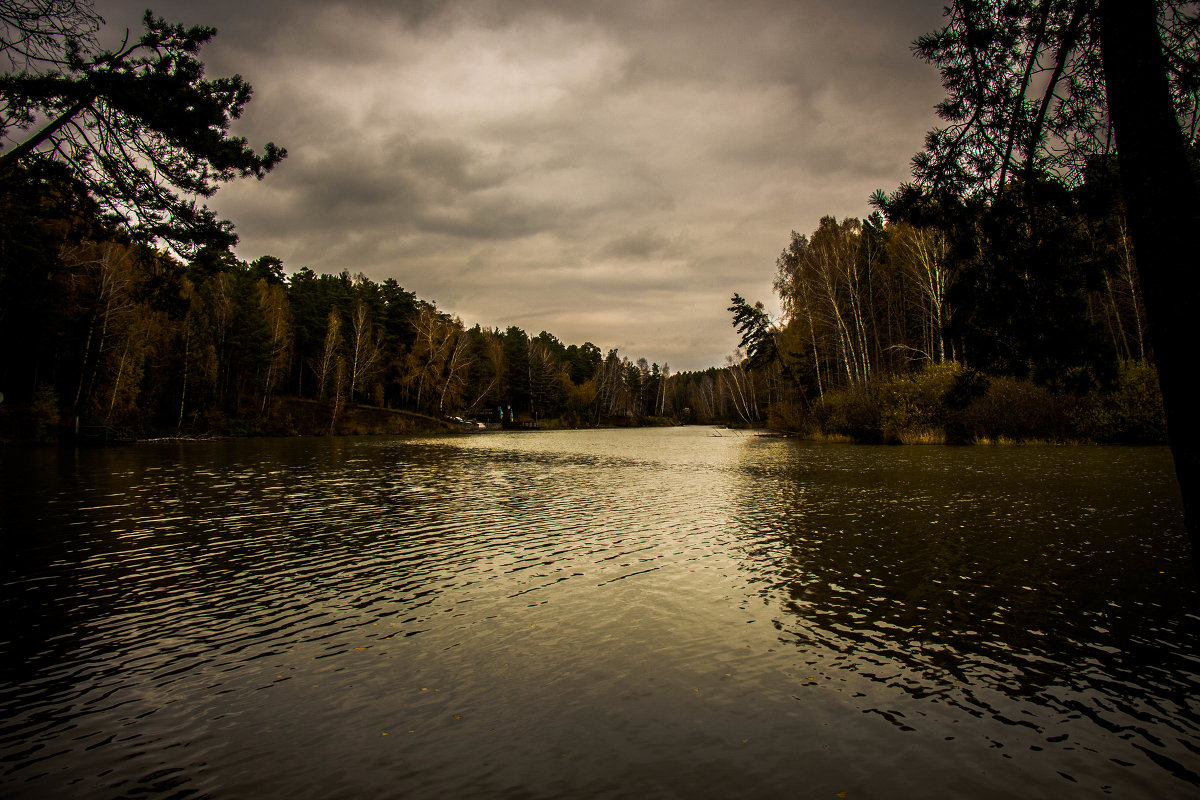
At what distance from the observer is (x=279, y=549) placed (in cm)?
1127

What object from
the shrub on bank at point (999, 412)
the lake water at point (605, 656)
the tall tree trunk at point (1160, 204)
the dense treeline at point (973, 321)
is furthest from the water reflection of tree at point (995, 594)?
the shrub on bank at point (999, 412)

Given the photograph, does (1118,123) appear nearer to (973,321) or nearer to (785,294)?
(973,321)

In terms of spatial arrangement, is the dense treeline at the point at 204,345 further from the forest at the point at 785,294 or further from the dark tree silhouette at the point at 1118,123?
the dark tree silhouette at the point at 1118,123

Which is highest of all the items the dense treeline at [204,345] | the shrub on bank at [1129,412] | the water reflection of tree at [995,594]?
the dense treeline at [204,345]

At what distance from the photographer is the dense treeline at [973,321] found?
8922 millimetres

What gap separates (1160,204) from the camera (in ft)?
16.4

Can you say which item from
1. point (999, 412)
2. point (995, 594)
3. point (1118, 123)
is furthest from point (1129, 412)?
point (1118, 123)

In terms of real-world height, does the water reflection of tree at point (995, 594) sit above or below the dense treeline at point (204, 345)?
below

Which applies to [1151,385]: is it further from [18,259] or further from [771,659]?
[18,259]

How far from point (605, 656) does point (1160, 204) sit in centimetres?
671

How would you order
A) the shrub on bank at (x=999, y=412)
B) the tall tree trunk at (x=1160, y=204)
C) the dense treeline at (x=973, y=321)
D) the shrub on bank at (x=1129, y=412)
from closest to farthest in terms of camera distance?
the tall tree trunk at (x=1160, y=204) → the dense treeline at (x=973, y=321) → the shrub on bank at (x=1129, y=412) → the shrub on bank at (x=999, y=412)

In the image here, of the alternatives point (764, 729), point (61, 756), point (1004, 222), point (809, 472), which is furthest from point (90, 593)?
point (809, 472)

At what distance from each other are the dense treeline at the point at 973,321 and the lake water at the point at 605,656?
3.31 metres

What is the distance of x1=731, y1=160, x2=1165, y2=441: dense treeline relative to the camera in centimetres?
892
